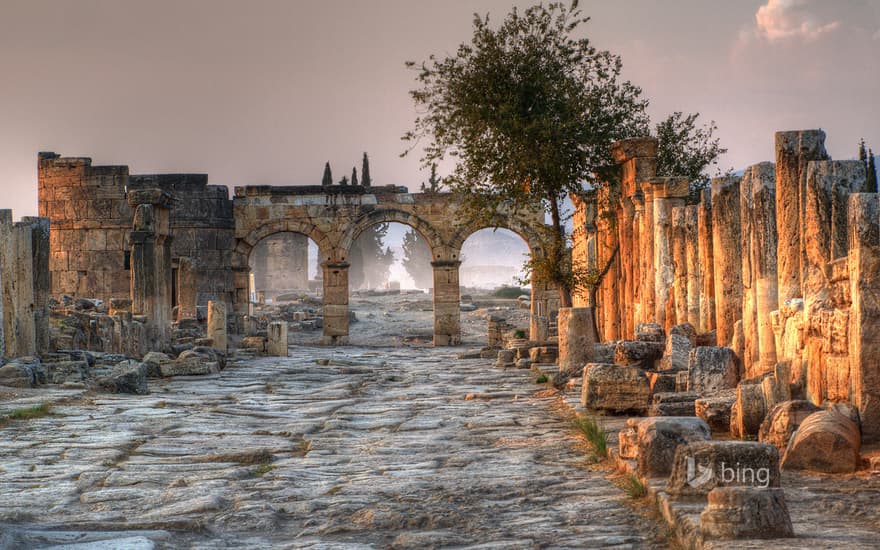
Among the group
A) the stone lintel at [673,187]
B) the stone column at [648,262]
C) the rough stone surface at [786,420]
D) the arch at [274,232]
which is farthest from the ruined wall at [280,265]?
the rough stone surface at [786,420]

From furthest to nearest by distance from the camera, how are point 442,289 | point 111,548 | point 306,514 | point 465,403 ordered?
point 442,289 < point 465,403 < point 306,514 < point 111,548

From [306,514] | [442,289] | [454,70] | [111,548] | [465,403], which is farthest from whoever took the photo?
[442,289]

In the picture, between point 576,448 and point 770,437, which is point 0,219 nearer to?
point 576,448

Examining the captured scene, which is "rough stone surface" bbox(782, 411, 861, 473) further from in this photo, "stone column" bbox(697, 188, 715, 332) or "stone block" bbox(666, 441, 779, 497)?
"stone column" bbox(697, 188, 715, 332)

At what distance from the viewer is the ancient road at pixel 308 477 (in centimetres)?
514

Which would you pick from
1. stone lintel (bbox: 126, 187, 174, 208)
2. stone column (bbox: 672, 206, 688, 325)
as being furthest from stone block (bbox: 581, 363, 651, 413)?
stone lintel (bbox: 126, 187, 174, 208)

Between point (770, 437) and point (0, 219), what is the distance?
11.1 m

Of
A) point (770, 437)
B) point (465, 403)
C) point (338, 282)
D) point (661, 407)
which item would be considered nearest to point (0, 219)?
point (465, 403)

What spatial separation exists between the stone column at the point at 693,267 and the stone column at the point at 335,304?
52.3 ft

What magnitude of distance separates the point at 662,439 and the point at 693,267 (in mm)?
7081

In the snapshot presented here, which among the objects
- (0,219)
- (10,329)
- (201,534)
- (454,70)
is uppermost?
(454,70)

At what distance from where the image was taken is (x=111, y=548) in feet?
15.5

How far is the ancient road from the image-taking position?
5.14 m

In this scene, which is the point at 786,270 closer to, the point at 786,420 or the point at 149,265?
the point at 786,420
